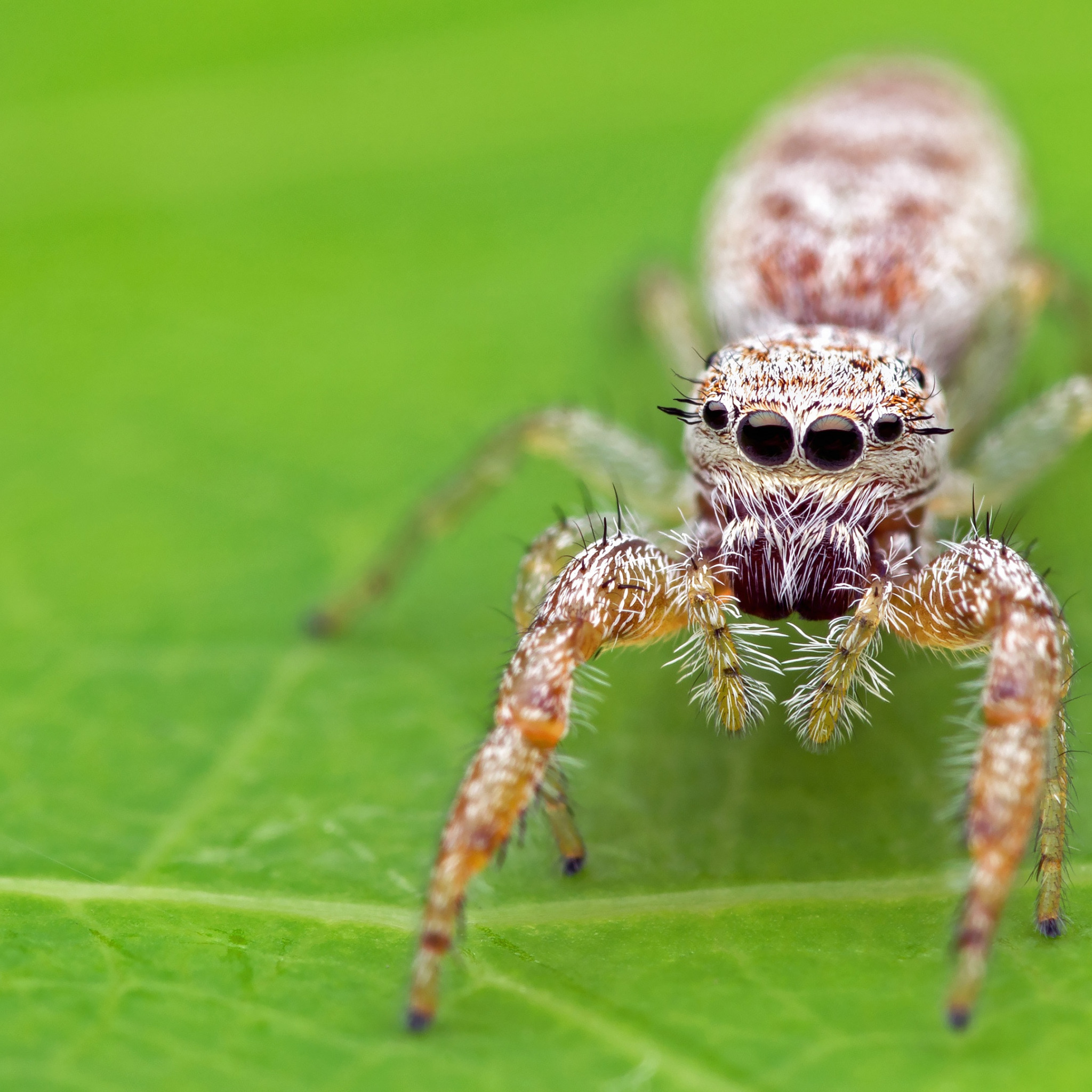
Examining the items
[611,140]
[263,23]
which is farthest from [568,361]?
[263,23]

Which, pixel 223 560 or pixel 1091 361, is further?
pixel 1091 361

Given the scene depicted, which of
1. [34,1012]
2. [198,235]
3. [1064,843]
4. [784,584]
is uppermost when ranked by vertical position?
[198,235]

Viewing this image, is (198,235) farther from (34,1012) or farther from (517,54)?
(34,1012)

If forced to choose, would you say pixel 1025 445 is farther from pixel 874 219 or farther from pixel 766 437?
pixel 766 437

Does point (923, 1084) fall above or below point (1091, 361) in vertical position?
below

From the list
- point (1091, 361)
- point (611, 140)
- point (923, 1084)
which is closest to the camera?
point (923, 1084)

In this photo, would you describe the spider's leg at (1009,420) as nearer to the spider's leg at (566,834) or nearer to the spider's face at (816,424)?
the spider's face at (816,424)

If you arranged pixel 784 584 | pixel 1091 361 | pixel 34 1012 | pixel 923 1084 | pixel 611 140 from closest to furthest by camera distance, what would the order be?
pixel 923 1084 → pixel 34 1012 → pixel 784 584 → pixel 1091 361 → pixel 611 140
